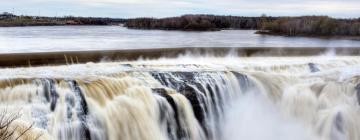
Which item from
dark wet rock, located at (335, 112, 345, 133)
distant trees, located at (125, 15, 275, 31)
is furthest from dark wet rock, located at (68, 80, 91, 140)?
distant trees, located at (125, 15, 275, 31)

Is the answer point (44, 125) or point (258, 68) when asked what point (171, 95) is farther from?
point (258, 68)

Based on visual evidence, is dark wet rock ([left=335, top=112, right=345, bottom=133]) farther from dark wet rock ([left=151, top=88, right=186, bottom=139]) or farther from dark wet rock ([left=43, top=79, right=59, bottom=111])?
dark wet rock ([left=43, top=79, right=59, bottom=111])

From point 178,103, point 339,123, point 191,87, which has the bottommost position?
point 339,123

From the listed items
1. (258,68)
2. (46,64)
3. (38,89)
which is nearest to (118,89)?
(38,89)

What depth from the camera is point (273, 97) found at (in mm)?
14883

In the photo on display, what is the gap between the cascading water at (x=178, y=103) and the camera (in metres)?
11.2

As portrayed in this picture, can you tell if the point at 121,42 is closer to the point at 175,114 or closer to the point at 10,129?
the point at 175,114

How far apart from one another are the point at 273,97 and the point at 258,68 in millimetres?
2610

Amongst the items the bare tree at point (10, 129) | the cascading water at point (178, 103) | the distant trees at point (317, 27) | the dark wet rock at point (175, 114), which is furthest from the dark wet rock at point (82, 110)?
the distant trees at point (317, 27)

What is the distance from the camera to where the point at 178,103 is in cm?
1284

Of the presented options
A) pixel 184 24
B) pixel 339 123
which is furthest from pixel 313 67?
pixel 184 24

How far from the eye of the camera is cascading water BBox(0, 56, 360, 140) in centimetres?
1120

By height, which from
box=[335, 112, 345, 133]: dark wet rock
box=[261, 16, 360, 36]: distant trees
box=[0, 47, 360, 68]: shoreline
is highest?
box=[261, 16, 360, 36]: distant trees

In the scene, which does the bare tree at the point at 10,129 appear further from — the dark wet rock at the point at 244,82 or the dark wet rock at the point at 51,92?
the dark wet rock at the point at 244,82
